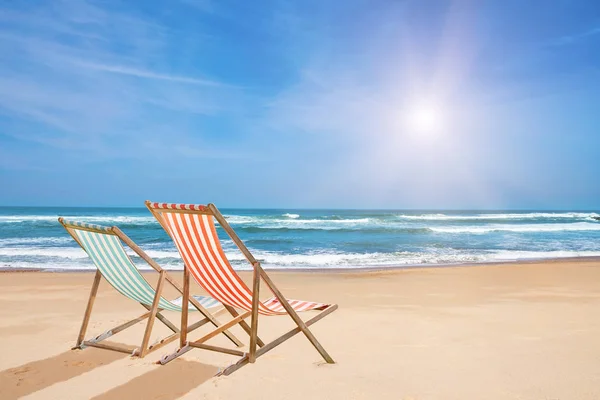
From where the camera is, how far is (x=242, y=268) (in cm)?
1119

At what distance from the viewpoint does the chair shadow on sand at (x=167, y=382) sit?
2.84 m

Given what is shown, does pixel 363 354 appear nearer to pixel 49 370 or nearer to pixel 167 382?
pixel 167 382

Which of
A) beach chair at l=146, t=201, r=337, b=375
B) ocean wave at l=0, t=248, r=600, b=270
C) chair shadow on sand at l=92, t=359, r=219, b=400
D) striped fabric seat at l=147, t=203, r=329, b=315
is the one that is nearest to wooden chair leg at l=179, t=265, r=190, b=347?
beach chair at l=146, t=201, r=337, b=375

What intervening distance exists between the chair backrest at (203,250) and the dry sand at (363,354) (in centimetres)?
60

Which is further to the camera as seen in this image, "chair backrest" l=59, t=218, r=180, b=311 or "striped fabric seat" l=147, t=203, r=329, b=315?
"chair backrest" l=59, t=218, r=180, b=311

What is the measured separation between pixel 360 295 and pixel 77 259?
9.45 metres

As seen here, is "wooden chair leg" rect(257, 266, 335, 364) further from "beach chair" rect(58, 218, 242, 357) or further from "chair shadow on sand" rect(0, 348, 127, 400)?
"chair shadow on sand" rect(0, 348, 127, 400)

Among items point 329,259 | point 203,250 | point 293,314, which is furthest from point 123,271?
point 329,259

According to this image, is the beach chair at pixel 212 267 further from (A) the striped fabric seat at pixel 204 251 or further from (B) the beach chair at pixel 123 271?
(B) the beach chair at pixel 123 271

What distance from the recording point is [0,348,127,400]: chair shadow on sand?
2.92 m

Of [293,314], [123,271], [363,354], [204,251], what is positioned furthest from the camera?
[363,354]

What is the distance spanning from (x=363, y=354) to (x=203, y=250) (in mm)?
1626

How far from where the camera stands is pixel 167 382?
3.05 m

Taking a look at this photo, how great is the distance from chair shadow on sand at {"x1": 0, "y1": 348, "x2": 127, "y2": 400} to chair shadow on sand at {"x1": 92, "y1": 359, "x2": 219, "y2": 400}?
0.48m
